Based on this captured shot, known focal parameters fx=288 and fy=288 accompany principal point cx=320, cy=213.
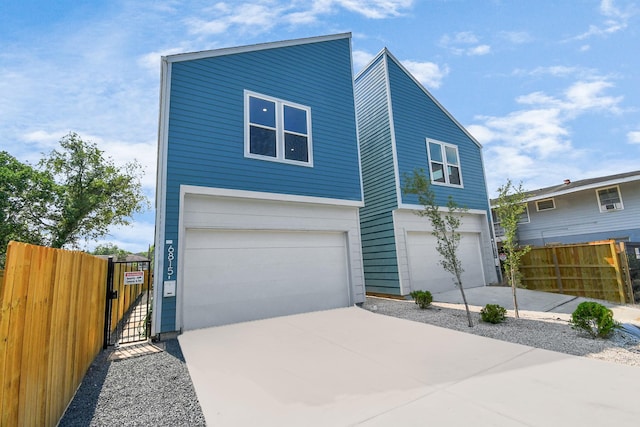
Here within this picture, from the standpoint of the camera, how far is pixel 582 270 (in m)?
9.51

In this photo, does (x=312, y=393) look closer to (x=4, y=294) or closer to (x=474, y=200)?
(x=4, y=294)

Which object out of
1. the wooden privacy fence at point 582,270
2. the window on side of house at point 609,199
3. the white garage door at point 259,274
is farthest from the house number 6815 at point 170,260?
the window on side of house at point 609,199

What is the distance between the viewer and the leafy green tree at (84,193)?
1945 centimetres

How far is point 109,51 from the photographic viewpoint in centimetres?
704

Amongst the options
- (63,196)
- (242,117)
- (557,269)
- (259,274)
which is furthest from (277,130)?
(63,196)

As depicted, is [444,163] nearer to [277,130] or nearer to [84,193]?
[277,130]

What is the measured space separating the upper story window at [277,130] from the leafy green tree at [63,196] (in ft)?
62.2

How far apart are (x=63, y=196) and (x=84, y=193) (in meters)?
1.19

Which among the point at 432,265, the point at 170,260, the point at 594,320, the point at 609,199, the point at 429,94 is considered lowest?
the point at 594,320

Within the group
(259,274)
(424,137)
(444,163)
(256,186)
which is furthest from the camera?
(444,163)

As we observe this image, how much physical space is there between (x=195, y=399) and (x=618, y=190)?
18911mm

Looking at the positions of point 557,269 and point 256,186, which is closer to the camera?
point 256,186

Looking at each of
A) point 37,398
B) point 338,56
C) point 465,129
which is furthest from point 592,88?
point 37,398

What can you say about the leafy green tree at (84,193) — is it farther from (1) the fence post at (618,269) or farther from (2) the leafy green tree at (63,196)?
(1) the fence post at (618,269)
